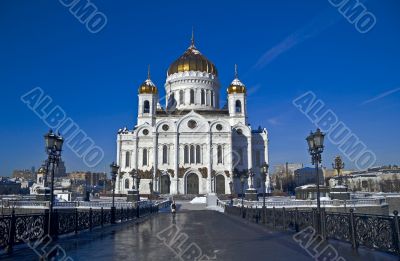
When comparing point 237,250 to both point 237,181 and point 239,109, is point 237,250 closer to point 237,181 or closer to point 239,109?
point 237,181

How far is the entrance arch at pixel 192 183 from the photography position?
56.6 meters

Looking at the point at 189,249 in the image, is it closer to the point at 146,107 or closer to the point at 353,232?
the point at 353,232

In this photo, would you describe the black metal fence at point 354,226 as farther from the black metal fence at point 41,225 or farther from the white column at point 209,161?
the white column at point 209,161

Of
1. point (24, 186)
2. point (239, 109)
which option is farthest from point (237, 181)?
point (24, 186)

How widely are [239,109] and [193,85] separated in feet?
29.9

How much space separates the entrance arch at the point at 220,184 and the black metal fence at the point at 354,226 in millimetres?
40187

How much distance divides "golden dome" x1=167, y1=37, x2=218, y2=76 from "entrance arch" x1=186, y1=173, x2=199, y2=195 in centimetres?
1968

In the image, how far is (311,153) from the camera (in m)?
14.6

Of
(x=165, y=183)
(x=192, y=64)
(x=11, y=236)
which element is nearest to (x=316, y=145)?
(x=11, y=236)

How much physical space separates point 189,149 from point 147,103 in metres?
11.2

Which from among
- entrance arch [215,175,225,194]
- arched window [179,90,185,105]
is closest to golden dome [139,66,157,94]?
arched window [179,90,185,105]

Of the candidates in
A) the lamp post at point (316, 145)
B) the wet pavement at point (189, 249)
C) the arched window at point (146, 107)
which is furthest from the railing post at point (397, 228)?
the arched window at point (146, 107)

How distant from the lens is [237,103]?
62.9m

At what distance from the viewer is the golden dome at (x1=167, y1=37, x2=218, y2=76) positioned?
66.1 metres
